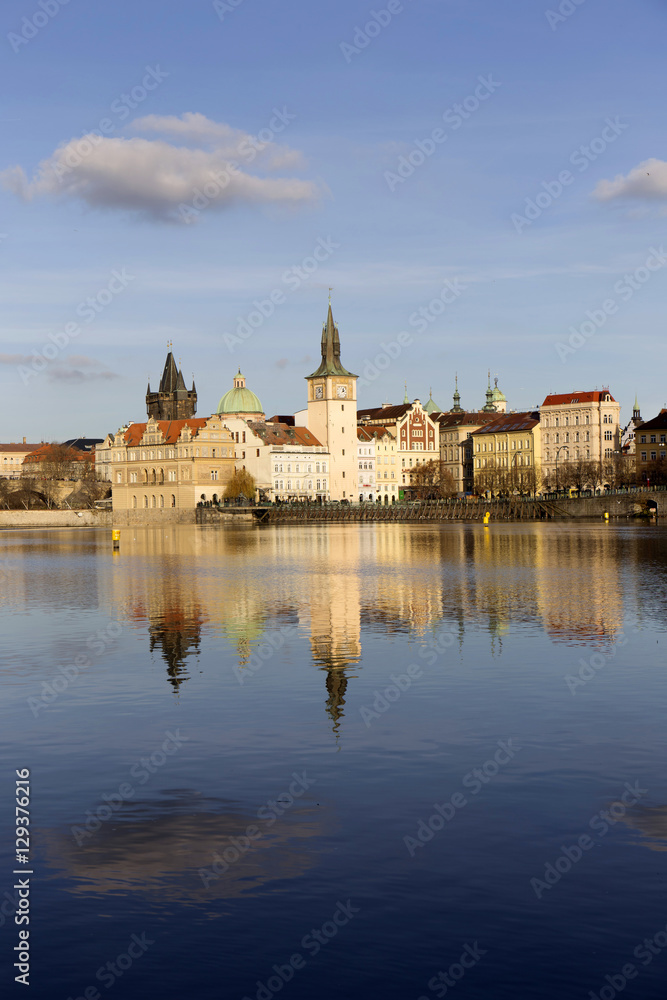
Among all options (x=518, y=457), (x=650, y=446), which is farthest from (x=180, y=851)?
(x=518, y=457)

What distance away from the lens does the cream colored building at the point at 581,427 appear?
187875mm

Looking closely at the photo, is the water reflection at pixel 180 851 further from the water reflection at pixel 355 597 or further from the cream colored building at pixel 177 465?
the cream colored building at pixel 177 465

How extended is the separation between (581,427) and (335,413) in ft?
130

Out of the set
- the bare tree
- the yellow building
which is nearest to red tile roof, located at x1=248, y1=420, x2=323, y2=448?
the bare tree

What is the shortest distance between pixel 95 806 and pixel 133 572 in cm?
4324

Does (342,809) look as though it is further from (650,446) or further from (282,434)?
(282,434)

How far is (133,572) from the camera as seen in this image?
56.0 m

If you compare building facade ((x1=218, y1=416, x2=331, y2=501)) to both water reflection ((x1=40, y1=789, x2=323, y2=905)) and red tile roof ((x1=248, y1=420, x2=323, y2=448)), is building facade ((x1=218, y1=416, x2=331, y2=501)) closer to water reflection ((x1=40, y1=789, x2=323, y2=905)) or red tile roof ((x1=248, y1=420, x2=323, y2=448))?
red tile roof ((x1=248, y1=420, x2=323, y2=448))

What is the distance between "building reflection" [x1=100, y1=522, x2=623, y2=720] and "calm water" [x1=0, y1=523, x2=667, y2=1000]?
34 cm

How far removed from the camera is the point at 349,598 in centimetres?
3888

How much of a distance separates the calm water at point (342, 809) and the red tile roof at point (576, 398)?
535ft

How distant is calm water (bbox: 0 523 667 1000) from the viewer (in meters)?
9.34

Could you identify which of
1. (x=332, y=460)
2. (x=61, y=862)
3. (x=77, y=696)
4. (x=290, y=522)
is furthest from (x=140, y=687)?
(x=332, y=460)

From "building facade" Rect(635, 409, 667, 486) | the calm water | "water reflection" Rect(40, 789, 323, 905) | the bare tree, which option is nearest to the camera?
the calm water
